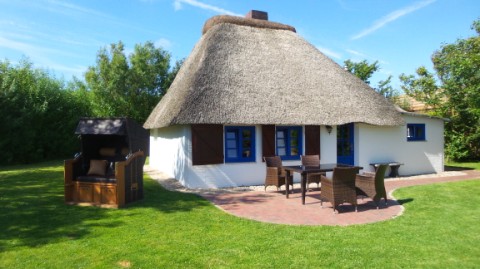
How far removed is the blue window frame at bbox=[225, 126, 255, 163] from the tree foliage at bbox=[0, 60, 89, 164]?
14.1m

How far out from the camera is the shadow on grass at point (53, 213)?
552 cm

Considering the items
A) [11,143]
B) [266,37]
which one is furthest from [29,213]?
[11,143]

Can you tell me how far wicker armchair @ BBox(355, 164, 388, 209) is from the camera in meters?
7.49

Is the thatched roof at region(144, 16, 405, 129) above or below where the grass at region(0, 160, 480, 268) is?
above

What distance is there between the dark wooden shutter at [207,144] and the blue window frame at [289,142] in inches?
89.5

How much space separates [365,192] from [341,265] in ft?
12.6

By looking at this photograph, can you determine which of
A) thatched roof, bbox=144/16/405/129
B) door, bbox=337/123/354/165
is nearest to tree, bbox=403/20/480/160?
thatched roof, bbox=144/16/405/129

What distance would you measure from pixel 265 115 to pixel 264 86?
145 centimetres

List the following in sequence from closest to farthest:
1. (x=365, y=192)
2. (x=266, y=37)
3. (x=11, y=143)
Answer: (x=365, y=192) < (x=266, y=37) < (x=11, y=143)

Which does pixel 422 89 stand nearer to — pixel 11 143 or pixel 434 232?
pixel 434 232

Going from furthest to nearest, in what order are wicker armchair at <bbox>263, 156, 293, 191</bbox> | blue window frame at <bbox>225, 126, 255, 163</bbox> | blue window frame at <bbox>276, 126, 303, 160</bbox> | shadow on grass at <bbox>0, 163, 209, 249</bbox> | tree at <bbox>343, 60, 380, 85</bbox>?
tree at <bbox>343, 60, 380, 85</bbox>
blue window frame at <bbox>276, 126, 303, 160</bbox>
blue window frame at <bbox>225, 126, 255, 163</bbox>
wicker armchair at <bbox>263, 156, 293, 191</bbox>
shadow on grass at <bbox>0, 163, 209, 249</bbox>

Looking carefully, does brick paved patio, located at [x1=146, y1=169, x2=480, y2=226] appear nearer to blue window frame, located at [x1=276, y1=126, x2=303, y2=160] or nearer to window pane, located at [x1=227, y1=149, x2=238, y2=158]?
window pane, located at [x1=227, y1=149, x2=238, y2=158]

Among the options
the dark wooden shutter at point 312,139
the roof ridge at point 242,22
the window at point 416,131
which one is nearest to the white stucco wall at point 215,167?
the dark wooden shutter at point 312,139

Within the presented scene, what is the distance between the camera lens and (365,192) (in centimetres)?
768
